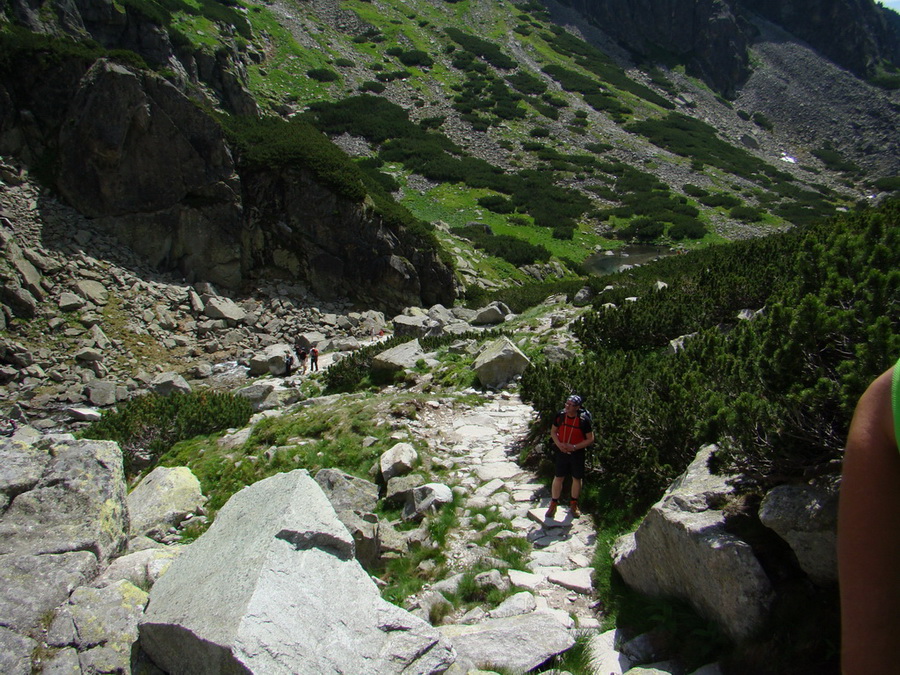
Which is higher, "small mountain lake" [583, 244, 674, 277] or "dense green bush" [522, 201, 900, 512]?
"dense green bush" [522, 201, 900, 512]

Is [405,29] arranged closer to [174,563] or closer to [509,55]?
[509,55]

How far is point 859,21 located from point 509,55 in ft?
264

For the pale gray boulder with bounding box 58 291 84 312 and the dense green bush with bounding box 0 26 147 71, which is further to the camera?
the dense green bush with bounding box 0 26 147 71

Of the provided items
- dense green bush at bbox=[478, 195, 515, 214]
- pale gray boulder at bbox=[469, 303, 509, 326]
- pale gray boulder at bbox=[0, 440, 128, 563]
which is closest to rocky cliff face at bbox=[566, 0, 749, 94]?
dense green bush at bbox=[478, 195, 515, 214]

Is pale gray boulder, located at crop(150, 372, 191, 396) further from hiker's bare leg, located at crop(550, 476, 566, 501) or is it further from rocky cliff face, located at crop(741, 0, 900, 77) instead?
rocky cliff face, located at crop(741, 0, 900, 77)

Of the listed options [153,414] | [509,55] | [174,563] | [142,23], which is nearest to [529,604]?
[174,563]

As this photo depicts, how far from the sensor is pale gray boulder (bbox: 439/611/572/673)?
3797 mm

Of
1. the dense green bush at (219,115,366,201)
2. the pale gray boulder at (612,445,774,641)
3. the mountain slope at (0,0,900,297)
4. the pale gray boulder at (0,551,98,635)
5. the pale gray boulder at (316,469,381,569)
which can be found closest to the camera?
the pale gray boulder at (612,445,774,641)

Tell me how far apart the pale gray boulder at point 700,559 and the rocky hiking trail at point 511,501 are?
1.90 feet

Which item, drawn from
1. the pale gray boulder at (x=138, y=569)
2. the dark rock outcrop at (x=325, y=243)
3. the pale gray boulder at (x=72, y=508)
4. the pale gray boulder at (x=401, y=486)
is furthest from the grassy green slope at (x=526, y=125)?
the pale gray boulder at (x=138, y=569)

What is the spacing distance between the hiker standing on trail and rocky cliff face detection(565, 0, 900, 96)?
10520 centimetres

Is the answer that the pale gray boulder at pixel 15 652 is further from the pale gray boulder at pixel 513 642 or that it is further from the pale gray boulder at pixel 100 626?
the pale gray boulder at pixel 513 642

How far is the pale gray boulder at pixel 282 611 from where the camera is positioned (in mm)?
3402

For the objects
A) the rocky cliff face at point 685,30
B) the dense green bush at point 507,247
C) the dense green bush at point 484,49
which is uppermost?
the rocky cliff face at point 685,30
